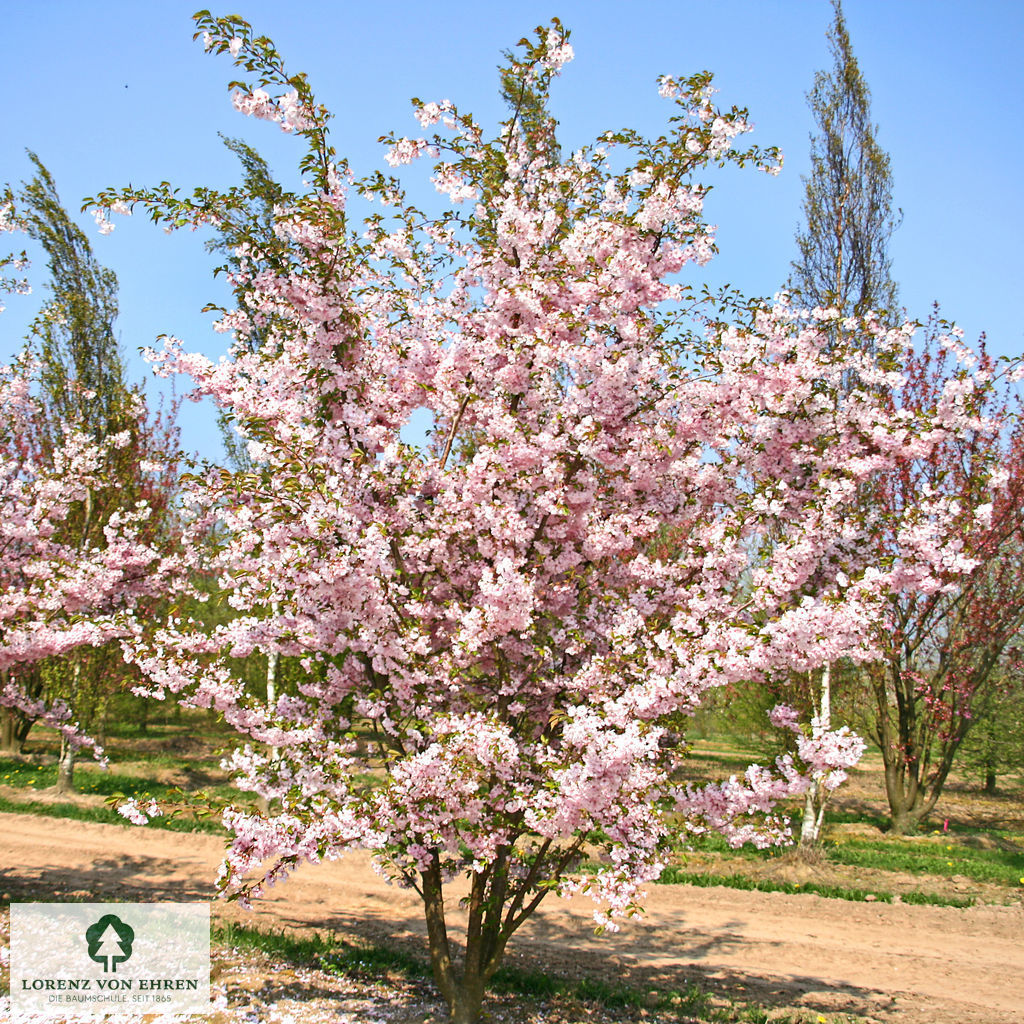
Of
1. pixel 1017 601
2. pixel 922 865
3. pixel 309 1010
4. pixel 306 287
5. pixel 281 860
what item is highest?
pixel 306 287

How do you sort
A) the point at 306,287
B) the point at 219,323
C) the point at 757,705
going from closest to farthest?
the point at 306,287
the point at 219,323
the point at 757,705

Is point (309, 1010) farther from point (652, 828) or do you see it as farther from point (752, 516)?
point (752, 516)

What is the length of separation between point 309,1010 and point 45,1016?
171 centimetres

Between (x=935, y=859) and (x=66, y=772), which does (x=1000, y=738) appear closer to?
(x=935, y=859)

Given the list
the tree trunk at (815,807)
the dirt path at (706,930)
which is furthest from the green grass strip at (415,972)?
the tree trunk at (815,807)

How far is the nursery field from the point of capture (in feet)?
20.9

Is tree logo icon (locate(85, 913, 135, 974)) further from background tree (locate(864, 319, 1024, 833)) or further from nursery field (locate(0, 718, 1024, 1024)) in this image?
background tree (locate(864, 319, 1024, 833))

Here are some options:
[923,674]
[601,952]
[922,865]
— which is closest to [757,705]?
[923,674]

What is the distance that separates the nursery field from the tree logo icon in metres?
0.81

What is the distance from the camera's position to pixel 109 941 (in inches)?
266

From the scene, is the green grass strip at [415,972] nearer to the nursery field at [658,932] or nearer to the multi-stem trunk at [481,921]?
the nursery field at [658,932]

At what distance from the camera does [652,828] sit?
14.6 feet

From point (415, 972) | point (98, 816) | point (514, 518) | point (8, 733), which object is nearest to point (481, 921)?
point (415, 972)

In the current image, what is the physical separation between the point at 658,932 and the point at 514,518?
22.3ft
